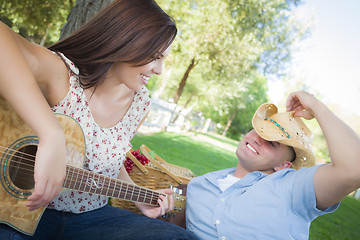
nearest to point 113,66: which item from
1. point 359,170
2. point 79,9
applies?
point 359,170

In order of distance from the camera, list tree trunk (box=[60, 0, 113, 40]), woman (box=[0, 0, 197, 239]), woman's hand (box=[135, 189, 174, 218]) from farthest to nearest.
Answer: tree trunk (box=[60, 0, 113, 40]), woman's hand (box=[135, 189, 174, 218]), woman (box=[0, 0, 197, 239])

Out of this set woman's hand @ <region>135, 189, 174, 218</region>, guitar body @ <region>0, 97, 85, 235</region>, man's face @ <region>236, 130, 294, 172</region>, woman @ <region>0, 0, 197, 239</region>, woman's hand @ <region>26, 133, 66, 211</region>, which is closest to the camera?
woman's hand @ <region>26, 133, 66, 211</region>

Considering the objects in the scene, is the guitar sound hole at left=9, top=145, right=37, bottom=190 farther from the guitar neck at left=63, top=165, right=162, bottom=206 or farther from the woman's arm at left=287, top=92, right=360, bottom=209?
the woman's arm at left=287, top=92, right=360, bottom=209

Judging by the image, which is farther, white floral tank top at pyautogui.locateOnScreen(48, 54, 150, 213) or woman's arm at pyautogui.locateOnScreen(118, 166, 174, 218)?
woman's arm at pyautogui.locateOnScreen(118, 166, 174, 218)

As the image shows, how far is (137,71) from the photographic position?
1844mm

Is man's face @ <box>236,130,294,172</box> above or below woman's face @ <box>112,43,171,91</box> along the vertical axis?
below

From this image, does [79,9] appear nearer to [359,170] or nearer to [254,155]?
[254,155]

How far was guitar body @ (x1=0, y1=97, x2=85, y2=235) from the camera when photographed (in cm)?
139

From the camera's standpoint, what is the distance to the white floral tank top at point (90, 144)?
1.77 meters

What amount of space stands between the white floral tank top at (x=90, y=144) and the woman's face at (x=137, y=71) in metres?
0.27

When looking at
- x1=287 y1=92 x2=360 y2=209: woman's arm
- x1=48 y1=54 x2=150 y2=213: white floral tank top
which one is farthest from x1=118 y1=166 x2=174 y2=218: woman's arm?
x1=287 y1=92 x2=360 y2=209: woman's arm

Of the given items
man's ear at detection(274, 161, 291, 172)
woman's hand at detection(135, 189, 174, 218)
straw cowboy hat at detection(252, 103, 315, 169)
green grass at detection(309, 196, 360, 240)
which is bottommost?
green grass at detection(309, 196, 360, 240)

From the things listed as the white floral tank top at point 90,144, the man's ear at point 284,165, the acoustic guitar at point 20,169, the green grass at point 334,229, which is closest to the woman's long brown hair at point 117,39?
the white floral tank top at point 90,144

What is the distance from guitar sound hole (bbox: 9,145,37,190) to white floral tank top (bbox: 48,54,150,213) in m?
0.29
